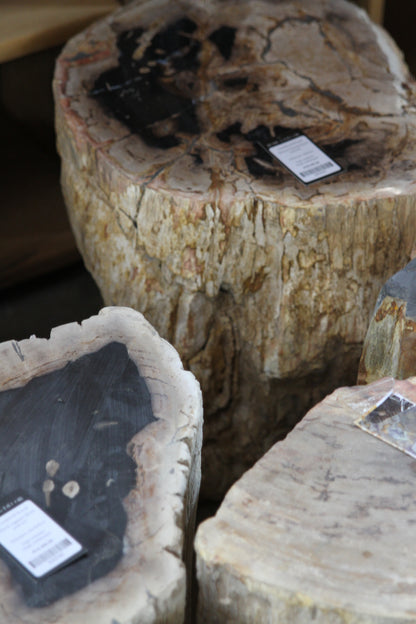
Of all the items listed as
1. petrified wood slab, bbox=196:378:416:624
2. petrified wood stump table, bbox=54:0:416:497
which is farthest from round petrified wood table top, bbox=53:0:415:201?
petrified wood slab, bbox=196:378:416:624

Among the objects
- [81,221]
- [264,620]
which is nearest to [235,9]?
[81,221]

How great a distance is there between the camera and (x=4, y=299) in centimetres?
245

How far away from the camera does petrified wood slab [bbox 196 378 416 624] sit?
0.96 meters

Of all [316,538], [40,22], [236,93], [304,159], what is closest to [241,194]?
[304,159]

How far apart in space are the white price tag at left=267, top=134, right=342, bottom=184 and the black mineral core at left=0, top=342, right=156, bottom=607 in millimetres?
530

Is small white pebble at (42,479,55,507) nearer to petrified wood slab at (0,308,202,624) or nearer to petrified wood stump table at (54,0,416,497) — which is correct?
petrified wood slab at (0,308,202,624)

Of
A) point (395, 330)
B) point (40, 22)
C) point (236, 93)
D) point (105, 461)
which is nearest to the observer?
point (105, 461)

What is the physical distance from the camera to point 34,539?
1.04 m

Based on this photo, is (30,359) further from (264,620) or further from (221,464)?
(221,464)

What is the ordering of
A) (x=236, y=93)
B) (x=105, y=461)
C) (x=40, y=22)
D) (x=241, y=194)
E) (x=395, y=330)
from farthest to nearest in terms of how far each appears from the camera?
(x=40, y=22)
(x=236, y=93)
(x=241, y=194)
(x=395, y=330)
(x=105, y=461)

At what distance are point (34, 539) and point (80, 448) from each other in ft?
0.50

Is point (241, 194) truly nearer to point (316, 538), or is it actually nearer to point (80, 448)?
point (80, 448)

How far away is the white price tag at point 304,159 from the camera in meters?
1.54

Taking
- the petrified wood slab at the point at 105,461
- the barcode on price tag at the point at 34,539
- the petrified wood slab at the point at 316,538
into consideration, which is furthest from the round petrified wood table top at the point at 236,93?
the barcode on price tag at the point at 34,539
